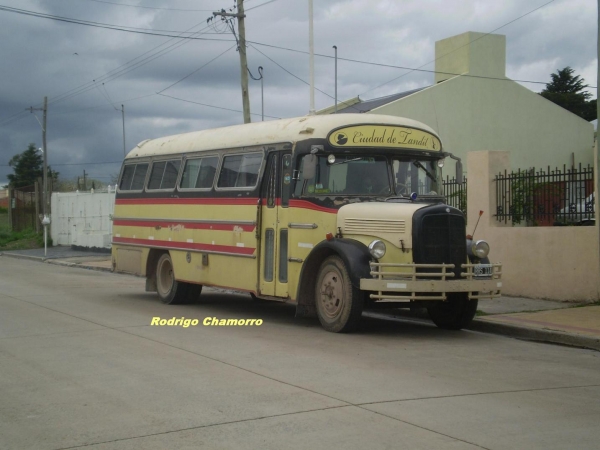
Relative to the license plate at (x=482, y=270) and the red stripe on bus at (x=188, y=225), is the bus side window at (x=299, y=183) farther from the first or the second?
the license plate at (x=482, y=270)

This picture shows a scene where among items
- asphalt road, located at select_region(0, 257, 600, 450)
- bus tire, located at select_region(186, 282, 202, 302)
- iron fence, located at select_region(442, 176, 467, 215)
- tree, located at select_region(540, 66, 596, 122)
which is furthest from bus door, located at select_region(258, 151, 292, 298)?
tree, located at select_region(540, 66, 596, 122)

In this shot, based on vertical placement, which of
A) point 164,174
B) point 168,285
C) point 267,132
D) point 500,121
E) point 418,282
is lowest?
point 168,285

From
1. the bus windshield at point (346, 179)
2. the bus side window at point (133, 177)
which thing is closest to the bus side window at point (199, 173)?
the bus side window at point (133, 177)

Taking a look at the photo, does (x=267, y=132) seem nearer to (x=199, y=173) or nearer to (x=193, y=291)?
(x=199, y=173)

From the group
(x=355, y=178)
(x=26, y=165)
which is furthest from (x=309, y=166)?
(x=26, y=165)

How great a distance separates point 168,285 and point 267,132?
429cm

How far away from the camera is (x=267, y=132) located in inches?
509

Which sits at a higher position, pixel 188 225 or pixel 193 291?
pixel 188 225

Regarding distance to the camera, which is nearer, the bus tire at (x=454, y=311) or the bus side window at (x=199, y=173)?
the bus tire at (x=454, y=311)

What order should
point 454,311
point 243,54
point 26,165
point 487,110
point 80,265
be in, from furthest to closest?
1. point 26,165
2. point 487,110
3. point 80,265
4. point 243,54
5. point 454,311

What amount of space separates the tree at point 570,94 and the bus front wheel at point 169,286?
44.7m

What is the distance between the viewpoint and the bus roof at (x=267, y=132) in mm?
11898

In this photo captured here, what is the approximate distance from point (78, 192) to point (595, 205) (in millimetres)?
27537

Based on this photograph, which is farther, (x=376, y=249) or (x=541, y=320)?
(x=541, y=320)
